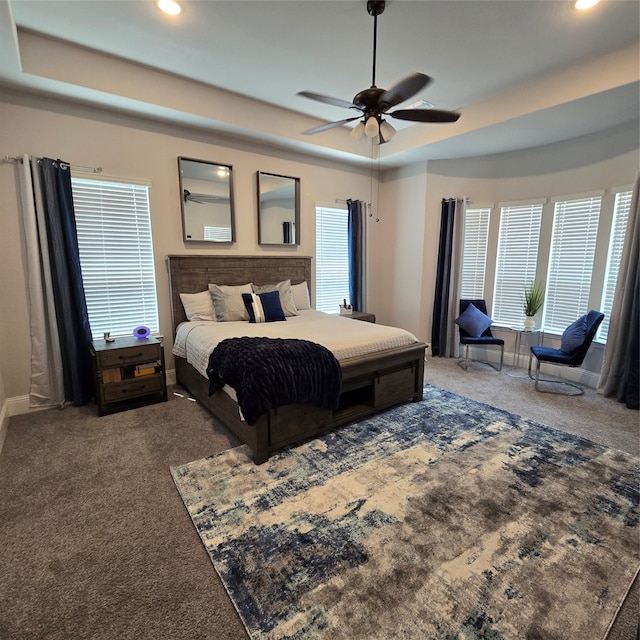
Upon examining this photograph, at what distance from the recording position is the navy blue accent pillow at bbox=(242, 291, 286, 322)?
→ 3.70 m

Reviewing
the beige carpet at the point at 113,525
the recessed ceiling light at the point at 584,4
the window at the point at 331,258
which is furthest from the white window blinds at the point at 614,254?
the window at the point at 331,258

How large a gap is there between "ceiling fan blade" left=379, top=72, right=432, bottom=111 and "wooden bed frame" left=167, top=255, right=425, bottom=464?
6.19ft

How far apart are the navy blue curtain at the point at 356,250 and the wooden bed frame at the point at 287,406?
0.79 m

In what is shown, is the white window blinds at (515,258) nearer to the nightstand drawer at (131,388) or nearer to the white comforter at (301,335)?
the white comforter at (301,335)

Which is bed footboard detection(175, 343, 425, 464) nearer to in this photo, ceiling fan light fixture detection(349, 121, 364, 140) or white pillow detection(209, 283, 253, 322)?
white pillow detection(209, 283, 253, 322)

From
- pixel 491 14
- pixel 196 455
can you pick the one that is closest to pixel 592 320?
pixel 491 14

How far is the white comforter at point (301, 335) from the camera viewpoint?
293 cm

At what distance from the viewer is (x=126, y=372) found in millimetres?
3211

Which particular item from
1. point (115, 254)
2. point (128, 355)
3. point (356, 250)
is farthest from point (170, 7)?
point (356, 250)

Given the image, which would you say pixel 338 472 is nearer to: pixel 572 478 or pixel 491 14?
pixel 572 478

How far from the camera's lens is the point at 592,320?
3615 millimetres

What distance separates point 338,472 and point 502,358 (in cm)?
344

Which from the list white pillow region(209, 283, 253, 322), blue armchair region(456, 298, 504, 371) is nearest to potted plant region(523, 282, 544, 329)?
blue armchair region(456, 298, 504, 371)

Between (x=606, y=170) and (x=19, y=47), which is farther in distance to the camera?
(x=606, y=170)
